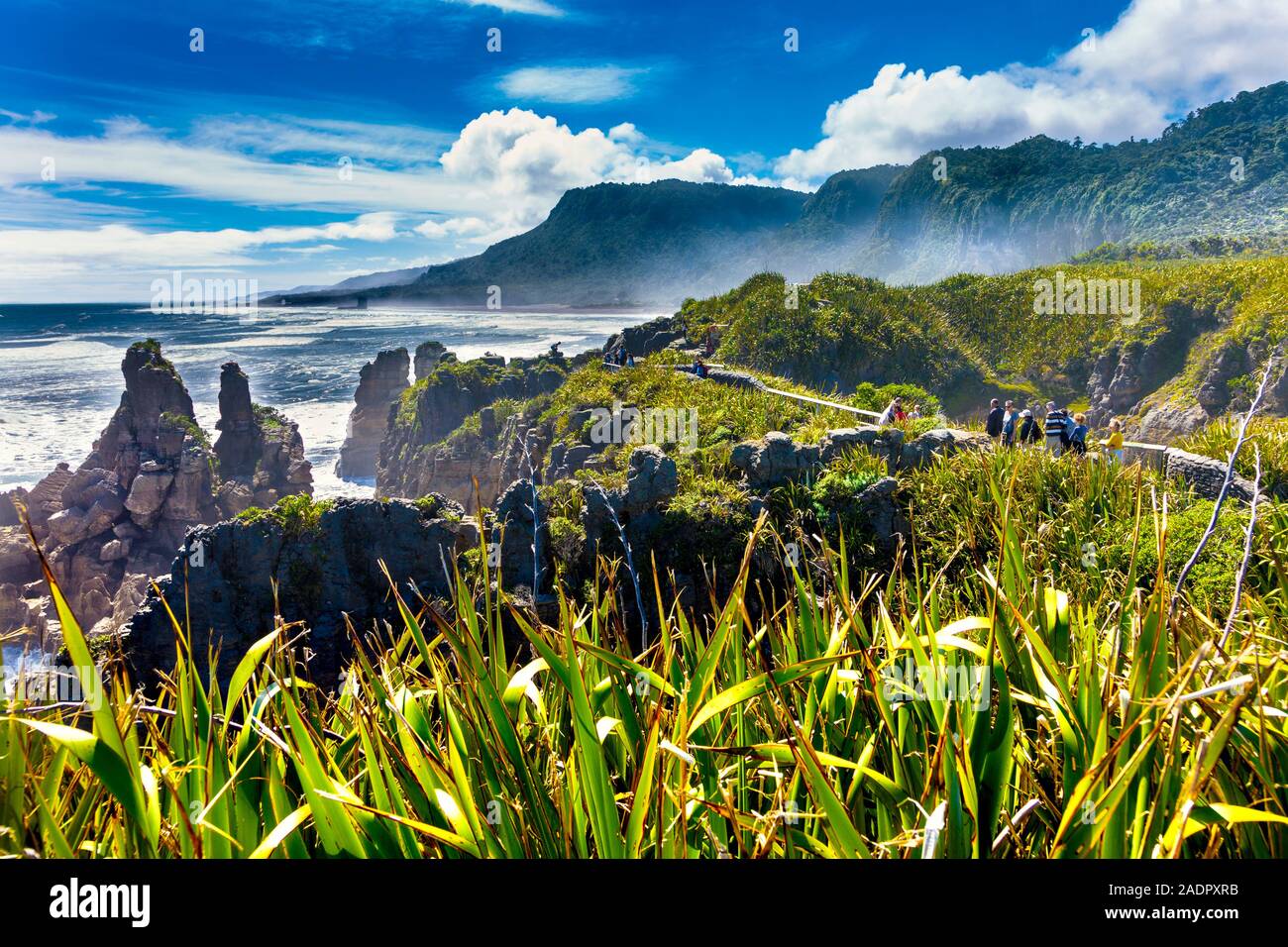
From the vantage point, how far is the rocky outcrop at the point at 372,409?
44.5 metres

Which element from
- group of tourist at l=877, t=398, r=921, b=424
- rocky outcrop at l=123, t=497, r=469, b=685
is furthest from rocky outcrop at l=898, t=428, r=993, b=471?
rocky outcrop at l=123, t=497, r=469, b=685

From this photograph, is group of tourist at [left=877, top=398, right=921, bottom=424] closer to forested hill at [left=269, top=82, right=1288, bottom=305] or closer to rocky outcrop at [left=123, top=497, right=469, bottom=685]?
rocky outcrop at [left=123, top=497, right=469, bottom=685]

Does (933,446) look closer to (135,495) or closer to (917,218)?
(135,495)

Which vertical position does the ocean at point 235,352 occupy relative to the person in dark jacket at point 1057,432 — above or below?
above

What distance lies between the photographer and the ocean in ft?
173

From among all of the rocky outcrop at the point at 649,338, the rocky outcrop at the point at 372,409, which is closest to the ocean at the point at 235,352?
the rocky outcrop at the point at 372,409

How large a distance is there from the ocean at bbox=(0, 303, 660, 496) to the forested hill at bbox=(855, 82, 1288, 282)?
3005 centimetres

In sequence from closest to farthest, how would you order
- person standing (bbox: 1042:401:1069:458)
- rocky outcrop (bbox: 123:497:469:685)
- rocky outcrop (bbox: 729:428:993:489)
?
1. rocky outcrop (bbox: 729:428:993:489)
2. person standing (bbox: 1042:401:1069:458)
3. rocky outcrop (bbox: 123:497:469:685)

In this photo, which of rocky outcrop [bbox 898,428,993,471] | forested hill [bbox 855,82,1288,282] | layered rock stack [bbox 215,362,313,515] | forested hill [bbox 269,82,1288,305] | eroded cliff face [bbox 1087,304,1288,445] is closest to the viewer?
rocky outcrop [bbox 898,428,993,471]

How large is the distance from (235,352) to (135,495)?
75360mm

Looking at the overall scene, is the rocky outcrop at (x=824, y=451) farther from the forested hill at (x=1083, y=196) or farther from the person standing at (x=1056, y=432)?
the forested hill at (x=1083, y=196)

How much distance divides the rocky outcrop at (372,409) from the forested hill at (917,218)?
29.1 metres
